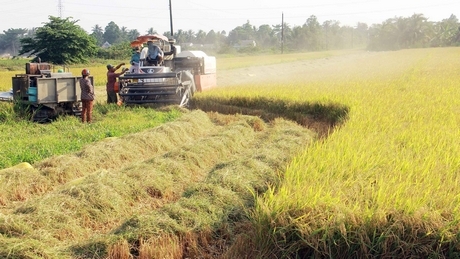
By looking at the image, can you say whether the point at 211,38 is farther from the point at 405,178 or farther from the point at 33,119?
the point at 405,178

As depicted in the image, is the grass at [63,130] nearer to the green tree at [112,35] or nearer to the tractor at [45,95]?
the tractor at [45,95]

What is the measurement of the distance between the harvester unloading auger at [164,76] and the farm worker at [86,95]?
1685 millimetres

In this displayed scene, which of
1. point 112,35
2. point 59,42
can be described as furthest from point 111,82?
point 112,35

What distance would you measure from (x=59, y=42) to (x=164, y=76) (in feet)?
90.8

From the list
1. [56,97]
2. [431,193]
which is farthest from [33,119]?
[431,193]

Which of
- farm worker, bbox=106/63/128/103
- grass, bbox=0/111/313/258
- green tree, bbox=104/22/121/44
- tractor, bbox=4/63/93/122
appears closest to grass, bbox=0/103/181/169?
tractor, bbox=4/63/93/122

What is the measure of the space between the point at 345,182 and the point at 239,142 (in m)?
4.43

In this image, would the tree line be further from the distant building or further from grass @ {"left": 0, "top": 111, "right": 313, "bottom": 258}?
grass @ {"left": 0, "top": 111, "right": 313, "bottom": 258}

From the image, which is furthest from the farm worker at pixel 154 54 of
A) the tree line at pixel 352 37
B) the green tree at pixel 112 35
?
the green tree at pixel 112 35

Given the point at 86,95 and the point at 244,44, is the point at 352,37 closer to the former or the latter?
the point at 244,44

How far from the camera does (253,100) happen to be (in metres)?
11.7

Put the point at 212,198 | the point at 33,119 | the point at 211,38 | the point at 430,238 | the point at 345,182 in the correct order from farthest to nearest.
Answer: the point at 211,38 → the point at 33,119 → the point at 212,198 → the point at 345,182 → the point at 430,238

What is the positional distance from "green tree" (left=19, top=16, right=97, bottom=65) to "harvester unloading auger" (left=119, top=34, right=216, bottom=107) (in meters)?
24.6

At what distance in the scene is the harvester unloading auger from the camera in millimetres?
11203
